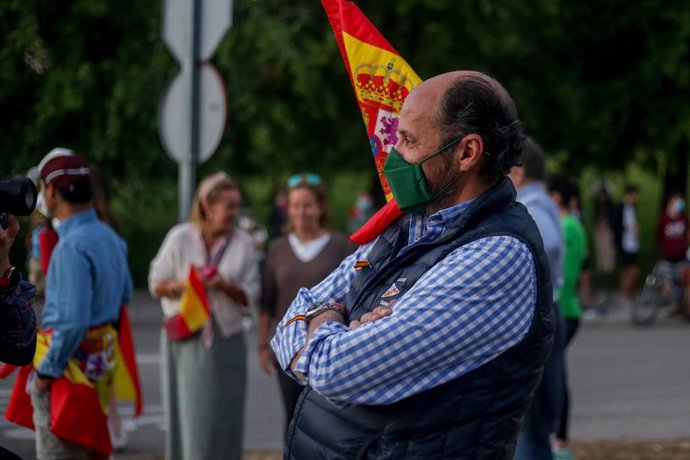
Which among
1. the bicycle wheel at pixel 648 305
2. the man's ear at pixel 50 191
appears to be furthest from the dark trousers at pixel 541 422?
the bicycle wheel at pixel 648 305

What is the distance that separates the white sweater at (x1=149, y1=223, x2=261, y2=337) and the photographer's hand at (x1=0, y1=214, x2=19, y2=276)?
3.08 m

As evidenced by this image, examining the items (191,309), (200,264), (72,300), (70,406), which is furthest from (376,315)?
(200,264)

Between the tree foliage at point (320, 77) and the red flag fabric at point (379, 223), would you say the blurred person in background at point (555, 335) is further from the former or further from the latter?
the tree foliage at point (320, 77)

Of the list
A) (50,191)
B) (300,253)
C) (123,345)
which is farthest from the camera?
(300,253)

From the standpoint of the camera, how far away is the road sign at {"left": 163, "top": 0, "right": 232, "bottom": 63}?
615cm

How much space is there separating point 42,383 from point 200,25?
91.3 inches

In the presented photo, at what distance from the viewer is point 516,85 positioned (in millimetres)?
20062

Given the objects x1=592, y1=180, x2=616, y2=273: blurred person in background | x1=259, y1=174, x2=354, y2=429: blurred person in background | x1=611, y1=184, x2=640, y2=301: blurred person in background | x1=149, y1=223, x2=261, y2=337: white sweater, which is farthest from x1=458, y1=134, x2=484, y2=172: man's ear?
x1=592, y1=180, x2=616, y2=273: blurred person in background

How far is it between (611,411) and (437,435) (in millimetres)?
7130

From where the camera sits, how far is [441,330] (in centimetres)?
266

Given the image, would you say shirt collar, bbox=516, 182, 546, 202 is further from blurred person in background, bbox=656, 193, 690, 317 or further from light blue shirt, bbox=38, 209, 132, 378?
blurred person in background, bbox=656, 193, 690, 317

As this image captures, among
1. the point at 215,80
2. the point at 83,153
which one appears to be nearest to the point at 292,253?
the point at 215,80

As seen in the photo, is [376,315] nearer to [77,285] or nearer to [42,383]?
[77,285]

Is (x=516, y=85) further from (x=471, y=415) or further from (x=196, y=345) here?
(x=471, y=415)
